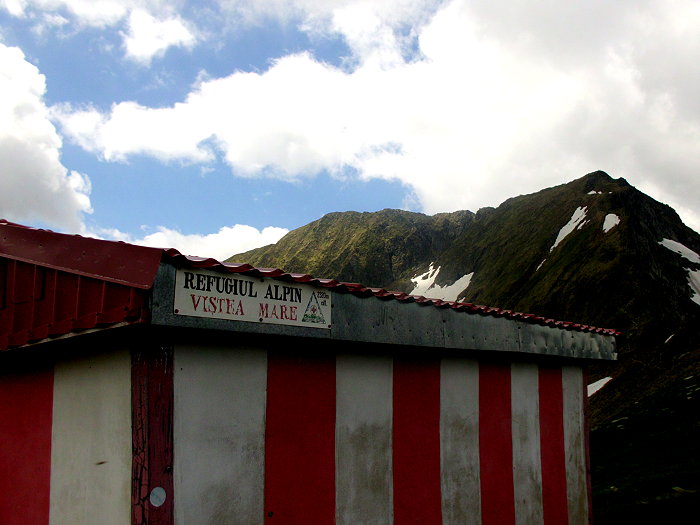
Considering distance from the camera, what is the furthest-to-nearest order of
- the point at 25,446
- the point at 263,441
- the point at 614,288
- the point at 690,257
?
the point at 690,257 < the point at 614,288 < the point at 25,446 < the point at 263,441

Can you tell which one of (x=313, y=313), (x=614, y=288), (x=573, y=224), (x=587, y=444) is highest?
(x=573, y=224)

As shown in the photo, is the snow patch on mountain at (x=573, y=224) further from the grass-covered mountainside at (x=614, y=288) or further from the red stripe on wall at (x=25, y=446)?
the red stripe on wall at (x=25, y=446)

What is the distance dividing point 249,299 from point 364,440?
6.11ft

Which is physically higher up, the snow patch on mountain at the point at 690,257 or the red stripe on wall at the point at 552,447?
the snow patch on mountain at the point at 690,257

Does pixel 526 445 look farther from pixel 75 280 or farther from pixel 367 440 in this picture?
pixel 75 280

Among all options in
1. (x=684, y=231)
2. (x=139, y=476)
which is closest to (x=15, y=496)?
(x=139, y=476)

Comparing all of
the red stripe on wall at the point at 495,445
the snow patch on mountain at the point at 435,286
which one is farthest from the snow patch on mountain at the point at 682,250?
the red stripe on wall at the point at 495,445

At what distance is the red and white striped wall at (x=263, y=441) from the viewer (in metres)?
4.11

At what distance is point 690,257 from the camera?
56344 millimetres

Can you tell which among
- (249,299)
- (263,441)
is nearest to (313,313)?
(249,299)

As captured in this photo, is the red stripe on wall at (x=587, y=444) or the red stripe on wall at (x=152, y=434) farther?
the red stripe on wall at (x=587, y=444)

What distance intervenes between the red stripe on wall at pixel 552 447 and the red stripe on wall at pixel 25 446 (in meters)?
5.18

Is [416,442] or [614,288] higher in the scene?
[614,288]

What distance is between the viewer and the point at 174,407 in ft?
13.6
